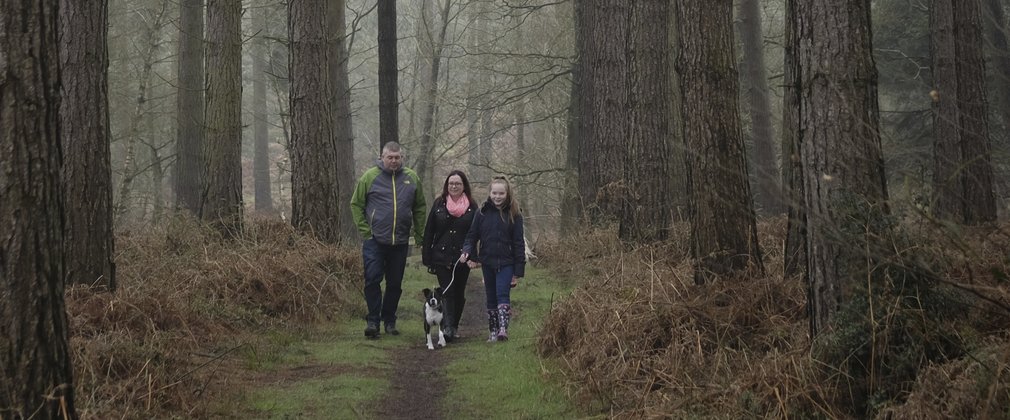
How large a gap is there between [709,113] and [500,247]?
3.18 meters

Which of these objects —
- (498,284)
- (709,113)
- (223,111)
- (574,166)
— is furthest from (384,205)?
(574,166)

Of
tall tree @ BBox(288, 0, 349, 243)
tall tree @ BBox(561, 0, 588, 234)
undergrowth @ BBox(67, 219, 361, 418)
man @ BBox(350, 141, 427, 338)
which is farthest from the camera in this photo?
tall tree @ BBox(561, 0, 588, 234)

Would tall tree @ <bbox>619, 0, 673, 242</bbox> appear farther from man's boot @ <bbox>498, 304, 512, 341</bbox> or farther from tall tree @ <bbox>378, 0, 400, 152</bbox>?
tall tree @ <bbox>378, 0, 400, 152</bbox>

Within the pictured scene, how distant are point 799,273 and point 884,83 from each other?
17.7 m

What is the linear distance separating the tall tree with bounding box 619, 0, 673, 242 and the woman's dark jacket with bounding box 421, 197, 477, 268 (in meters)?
4.20

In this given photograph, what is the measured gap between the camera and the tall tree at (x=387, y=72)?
20734 mm

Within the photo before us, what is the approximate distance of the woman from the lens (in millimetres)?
11773

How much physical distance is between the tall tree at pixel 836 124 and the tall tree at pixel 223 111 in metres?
10.4

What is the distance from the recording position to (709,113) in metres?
9.32

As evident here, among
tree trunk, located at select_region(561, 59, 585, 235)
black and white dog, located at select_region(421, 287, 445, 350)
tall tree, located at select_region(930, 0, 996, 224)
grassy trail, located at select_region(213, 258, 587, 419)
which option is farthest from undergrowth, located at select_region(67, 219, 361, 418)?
tall tree, located at select_region(930, 0, 996, 224)

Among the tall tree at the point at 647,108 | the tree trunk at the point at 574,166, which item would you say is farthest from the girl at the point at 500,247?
the tree trunk at the point at 574,166

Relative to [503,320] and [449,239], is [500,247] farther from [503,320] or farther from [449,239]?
[503,320]

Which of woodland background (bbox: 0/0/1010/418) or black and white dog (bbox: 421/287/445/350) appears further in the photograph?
black and white dog (bbox: 421/287/445/350)

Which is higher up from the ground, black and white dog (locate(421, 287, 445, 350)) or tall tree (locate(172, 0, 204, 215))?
tall tree (locate(172, 0, 204, 215))
